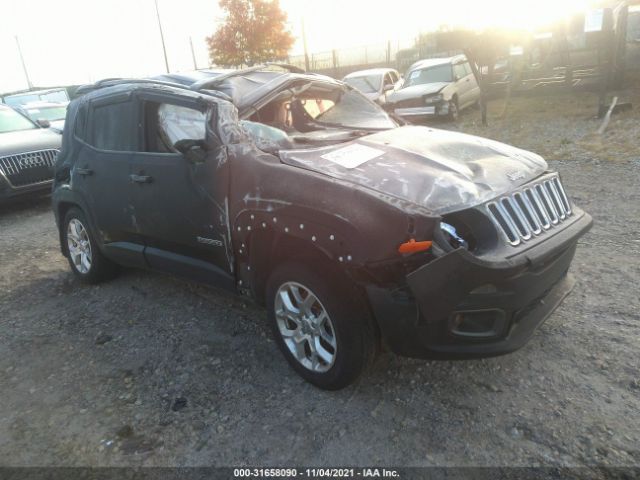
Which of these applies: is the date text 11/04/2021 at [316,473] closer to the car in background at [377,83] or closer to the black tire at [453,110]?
the black tire at [453,110]

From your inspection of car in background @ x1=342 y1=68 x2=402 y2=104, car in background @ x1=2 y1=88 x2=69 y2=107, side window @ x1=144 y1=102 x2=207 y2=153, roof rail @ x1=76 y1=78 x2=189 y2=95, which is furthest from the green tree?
side window @ x1=144 y1=102 x2=207 y2=153

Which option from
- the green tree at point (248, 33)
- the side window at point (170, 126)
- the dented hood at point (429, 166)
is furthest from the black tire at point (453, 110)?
the green tree at point (248, 33)

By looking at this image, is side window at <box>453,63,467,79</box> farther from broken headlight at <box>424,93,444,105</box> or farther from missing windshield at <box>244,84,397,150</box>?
missing windshield at <box>244,84,397,150</box>

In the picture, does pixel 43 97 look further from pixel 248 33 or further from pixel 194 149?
pixel 194 149

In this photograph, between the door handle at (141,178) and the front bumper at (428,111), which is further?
the front bumper at (428,111)

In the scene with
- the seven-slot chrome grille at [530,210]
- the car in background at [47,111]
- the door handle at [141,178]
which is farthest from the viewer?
the car in background at [47,111]

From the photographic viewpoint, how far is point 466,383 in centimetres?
289

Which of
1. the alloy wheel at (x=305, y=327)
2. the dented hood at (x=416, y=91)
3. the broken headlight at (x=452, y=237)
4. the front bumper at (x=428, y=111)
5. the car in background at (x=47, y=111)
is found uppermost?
the car in background at (x=47, y=111)

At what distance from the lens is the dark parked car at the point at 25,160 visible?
7.77 m

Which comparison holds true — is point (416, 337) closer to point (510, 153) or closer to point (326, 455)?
point (326, 455)

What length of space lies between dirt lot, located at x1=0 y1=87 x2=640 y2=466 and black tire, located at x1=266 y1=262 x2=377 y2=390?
237 millimetres

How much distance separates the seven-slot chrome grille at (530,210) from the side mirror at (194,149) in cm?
180

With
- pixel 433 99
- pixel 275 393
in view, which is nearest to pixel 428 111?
pixel 433 99

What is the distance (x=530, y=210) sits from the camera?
274cm
